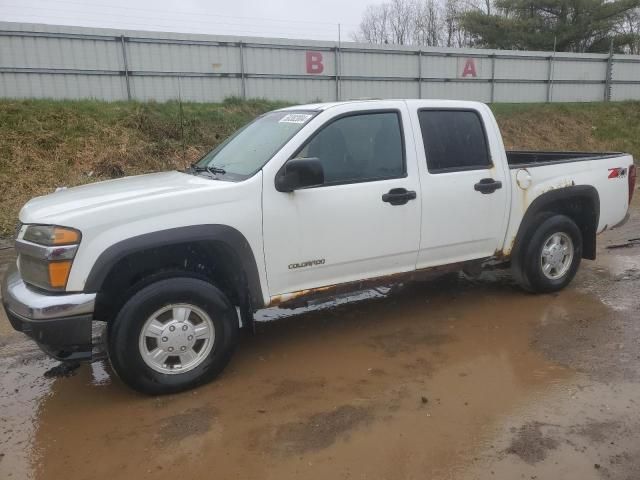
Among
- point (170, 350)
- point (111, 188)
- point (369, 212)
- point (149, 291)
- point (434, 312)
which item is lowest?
point (434, 312)

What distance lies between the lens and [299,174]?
12.2 feet

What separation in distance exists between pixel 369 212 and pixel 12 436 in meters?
2.69

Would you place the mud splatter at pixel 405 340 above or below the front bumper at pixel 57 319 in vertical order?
below

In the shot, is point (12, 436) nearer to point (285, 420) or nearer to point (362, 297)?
point (285, 420)

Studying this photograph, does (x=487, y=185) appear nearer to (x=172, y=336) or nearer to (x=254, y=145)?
(x=254, y=145)

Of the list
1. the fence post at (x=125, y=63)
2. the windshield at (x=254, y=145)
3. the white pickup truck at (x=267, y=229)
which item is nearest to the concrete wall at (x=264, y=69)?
the fence post at (x=125, y=63)

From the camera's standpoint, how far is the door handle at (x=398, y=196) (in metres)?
4.19

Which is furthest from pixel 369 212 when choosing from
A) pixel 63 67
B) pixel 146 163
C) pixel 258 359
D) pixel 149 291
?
pixel 63 67

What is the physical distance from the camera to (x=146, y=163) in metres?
11.5

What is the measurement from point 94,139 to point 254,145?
834cm

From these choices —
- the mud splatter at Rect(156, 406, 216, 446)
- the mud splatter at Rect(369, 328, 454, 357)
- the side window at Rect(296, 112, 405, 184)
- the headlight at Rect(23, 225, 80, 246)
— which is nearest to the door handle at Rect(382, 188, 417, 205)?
the side window at Rect(296, 112, 405, 184)

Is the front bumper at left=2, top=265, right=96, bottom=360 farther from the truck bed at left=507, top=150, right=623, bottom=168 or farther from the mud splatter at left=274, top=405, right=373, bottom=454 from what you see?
the truck bed at left=507, top=150, right=623, bottom=168

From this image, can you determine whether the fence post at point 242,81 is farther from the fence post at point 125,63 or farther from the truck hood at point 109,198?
the truck hood at point 109,198

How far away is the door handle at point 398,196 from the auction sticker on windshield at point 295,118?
2.73 feet
